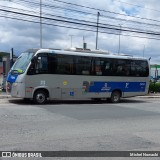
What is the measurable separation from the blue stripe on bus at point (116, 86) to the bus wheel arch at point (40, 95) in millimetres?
2908

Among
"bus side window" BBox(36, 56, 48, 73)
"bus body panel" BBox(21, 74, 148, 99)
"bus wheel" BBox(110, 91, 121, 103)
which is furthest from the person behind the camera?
"bus wheel" BBox(110, 91, 121, 103)

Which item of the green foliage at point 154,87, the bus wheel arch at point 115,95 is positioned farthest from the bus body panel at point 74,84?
the green foliage at point 154,87

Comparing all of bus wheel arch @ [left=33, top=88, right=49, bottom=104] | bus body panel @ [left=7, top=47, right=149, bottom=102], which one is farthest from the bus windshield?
bus wheel arch @ [left=33, top=88, right=49, bottom=104]

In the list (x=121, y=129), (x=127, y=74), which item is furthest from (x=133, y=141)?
(x=127, y=74)

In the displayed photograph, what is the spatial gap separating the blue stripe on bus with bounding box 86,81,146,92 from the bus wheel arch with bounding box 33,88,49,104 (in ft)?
9.54

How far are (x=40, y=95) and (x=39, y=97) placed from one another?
124mm

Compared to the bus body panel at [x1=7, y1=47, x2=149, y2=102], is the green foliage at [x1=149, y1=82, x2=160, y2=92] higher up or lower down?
lower down

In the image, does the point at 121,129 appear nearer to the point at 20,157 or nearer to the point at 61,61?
the point at 20,157

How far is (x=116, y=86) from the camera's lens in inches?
828

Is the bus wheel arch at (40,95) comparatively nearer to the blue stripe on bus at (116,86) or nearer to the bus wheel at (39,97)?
the bus wheel at (39,97)

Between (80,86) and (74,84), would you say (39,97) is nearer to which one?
(74,84)

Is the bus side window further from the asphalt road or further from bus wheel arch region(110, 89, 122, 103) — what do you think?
bus wheel arch region(110, 89, 122, 103)

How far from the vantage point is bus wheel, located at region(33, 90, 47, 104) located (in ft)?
57.9

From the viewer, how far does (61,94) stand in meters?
18.6
